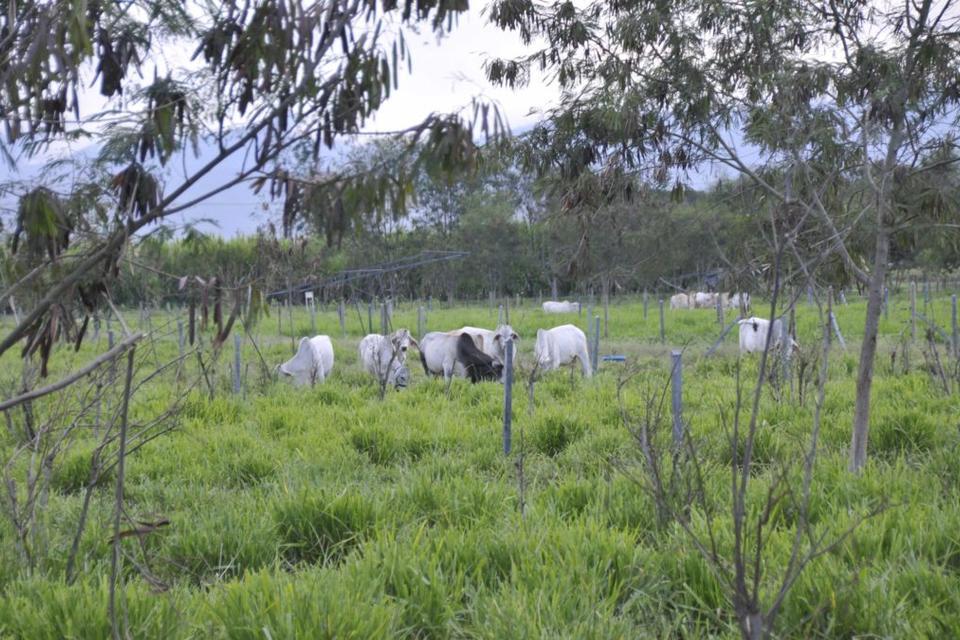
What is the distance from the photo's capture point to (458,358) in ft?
40.8

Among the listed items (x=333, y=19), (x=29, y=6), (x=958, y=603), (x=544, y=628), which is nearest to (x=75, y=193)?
(x=29, y=6)

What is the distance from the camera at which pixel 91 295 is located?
2.75m

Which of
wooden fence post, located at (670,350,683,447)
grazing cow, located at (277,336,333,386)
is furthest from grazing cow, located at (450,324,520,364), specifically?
wooden fence post, located at (670,350,683,447)

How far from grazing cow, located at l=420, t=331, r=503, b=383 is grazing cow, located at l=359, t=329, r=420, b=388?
0.46 m

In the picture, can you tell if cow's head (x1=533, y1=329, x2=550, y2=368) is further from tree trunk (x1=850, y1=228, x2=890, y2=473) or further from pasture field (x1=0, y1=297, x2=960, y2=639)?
tree trunk (x1=850, y1=228, x2=890, y2=473)

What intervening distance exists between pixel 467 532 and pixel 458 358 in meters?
8.33

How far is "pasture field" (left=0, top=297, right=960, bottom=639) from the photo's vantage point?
3182 mm

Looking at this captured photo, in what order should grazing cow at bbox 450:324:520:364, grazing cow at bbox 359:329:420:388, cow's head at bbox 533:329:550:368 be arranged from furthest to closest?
1. grazing cow at bbox 450:324:520:364
2. cow's head at bbox 533:329:550:368
3. grazing cow at bbox 359:329:420:388

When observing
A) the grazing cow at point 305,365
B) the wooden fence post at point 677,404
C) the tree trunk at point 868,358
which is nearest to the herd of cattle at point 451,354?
the grazing cow at point 305,365

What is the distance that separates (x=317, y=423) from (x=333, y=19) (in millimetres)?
5256

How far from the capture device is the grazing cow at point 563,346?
1280cm

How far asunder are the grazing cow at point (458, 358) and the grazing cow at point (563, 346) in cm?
75

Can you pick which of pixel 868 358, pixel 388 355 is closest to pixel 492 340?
pixel 388 355

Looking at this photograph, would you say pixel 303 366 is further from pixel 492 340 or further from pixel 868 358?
pixel 868 358
